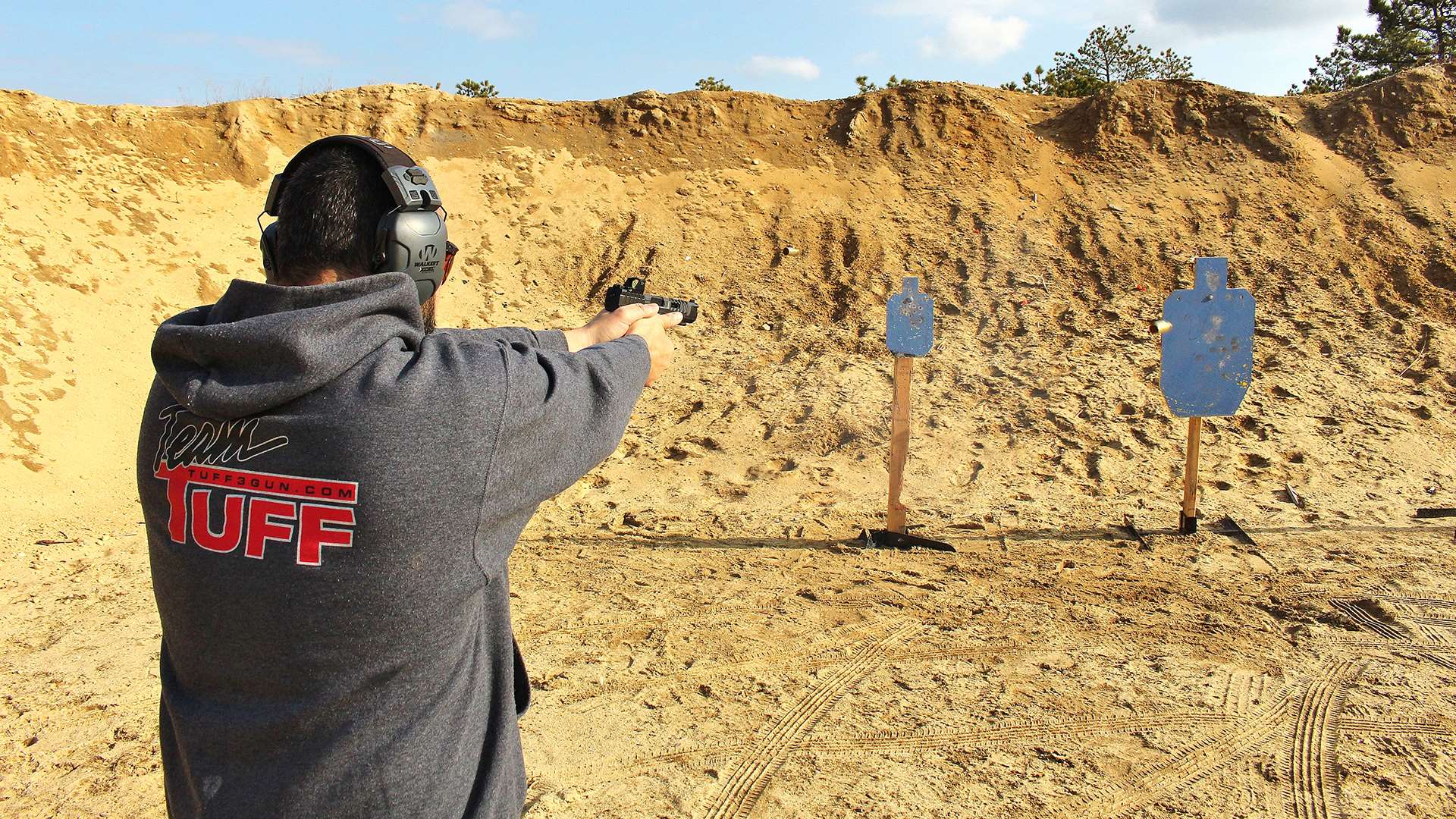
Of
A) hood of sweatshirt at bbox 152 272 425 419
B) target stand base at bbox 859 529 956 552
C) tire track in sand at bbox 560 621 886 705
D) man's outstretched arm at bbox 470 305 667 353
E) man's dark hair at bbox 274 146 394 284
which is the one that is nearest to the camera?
hood of sweatshirt at bbox 152 272 425 419

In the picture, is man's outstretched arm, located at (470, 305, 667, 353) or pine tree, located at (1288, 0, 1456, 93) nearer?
man's outstretched arm, located at (470, 305, 667, 353)

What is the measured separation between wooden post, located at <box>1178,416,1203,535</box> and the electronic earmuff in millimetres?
5758

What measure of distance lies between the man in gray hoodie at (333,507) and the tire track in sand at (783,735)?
1.98 m

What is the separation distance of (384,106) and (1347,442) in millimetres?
11986

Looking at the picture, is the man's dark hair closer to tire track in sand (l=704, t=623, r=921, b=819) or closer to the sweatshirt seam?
the sweatshirt seam

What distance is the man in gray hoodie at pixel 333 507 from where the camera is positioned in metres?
1.06

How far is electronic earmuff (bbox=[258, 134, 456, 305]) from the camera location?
1227mm

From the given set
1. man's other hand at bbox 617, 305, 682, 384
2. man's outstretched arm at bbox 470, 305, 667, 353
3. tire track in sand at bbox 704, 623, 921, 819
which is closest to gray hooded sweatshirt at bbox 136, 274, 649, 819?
man's other hand at bbox 617, 305, 682, 384

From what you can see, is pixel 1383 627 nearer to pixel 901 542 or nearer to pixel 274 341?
pixel 901 542

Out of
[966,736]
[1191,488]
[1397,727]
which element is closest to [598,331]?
[966,736]

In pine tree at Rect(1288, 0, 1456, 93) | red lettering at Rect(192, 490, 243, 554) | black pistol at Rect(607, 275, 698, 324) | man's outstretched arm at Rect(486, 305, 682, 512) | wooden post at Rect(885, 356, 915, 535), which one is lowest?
wooden post at Rect(885, 356, 915, 535)

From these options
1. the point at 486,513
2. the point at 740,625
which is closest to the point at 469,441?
the point at 486,513

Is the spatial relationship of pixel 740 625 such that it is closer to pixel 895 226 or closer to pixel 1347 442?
pixel 1347 442

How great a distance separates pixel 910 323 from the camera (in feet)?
19.8
